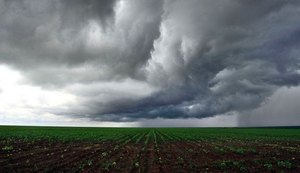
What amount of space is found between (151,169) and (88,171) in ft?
13.5

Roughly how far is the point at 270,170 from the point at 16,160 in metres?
18.7

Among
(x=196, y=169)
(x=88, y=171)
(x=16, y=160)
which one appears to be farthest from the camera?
(x=16, y=160)

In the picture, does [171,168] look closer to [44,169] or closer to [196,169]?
[196,169]

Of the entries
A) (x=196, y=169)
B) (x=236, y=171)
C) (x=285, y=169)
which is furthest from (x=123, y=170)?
(x=285, y=169)

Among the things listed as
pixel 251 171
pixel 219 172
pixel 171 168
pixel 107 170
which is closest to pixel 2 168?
pixel 107 170

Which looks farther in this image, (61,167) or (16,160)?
(16,160)

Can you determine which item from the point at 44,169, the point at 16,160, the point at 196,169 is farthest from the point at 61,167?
the point at 196,169

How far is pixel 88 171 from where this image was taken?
1602 centimetres

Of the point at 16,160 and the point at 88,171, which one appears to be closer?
the point at 88,171

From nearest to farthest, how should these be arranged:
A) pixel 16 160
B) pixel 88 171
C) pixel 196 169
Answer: pixel 88 171
pixel 196 169
pixel 16 160

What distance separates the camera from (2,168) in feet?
53.9

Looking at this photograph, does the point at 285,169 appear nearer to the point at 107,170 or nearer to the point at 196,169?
the point at 196,169

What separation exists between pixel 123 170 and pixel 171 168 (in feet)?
11.4

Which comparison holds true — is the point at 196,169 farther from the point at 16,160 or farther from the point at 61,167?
the point at 16,160
